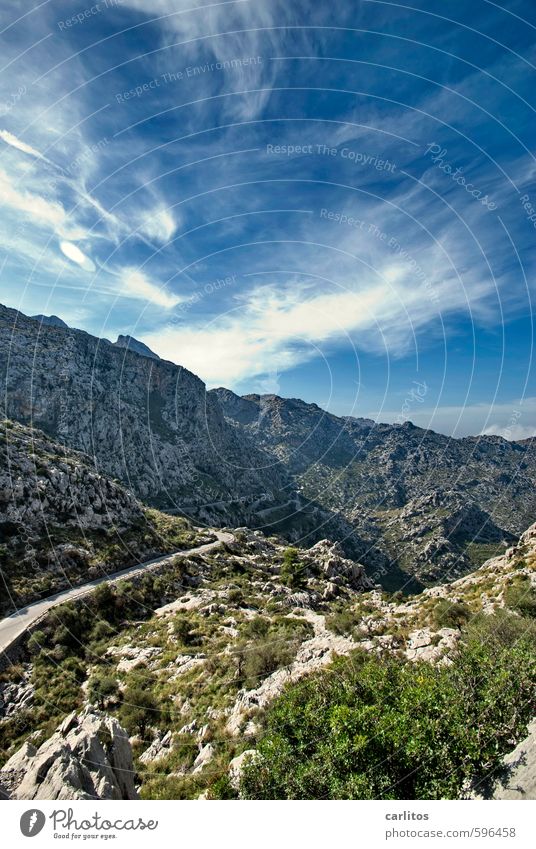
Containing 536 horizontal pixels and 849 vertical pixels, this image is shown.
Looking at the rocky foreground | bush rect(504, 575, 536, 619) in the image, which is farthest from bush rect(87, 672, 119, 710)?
bush rect(504, 575, 536, 619)

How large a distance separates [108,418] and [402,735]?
14742cm

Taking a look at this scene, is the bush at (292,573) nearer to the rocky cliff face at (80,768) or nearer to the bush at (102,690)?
the bush at (102,690)

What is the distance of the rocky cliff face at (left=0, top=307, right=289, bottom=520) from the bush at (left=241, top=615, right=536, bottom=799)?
110m

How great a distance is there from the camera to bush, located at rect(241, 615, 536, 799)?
454 inches

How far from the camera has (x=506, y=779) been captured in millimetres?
10906

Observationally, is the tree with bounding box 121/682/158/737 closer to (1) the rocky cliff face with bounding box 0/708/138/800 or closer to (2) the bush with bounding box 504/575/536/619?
(1) the rocky cliff face with bounding box 0/708/138/800

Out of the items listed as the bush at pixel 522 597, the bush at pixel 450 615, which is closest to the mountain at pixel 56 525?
the bush at pixel 450 615

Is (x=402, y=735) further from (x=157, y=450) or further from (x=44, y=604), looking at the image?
(x=157, y=450)

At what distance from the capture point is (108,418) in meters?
141

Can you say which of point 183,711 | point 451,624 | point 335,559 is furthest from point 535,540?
point 183,711

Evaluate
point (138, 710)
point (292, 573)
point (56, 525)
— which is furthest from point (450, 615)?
point (56, 525)

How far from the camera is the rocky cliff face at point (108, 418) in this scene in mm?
126375

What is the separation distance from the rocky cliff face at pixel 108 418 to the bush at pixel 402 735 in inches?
4325

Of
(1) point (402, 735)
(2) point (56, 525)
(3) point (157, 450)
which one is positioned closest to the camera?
(1) point (402, 735)
